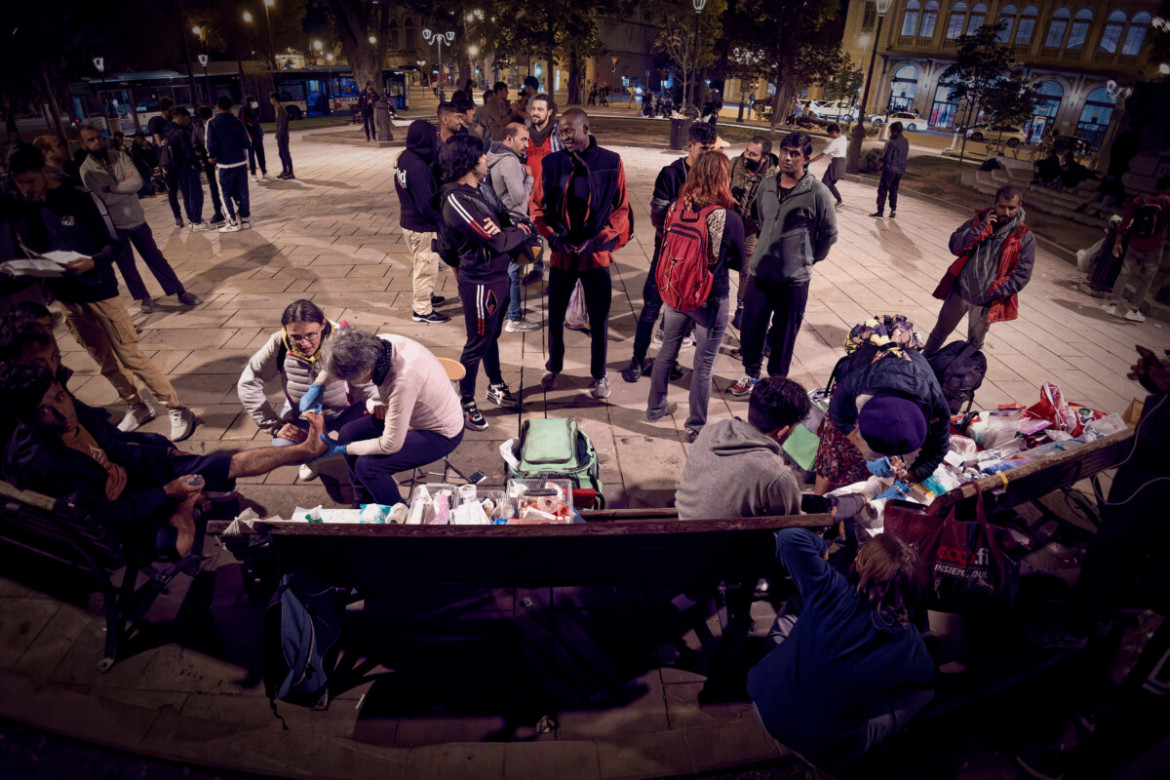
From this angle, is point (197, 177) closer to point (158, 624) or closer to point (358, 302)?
point (358, 302)

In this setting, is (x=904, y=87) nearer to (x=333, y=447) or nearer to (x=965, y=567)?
(x=965, y=567)

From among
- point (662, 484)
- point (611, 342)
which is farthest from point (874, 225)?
point (662, 484)

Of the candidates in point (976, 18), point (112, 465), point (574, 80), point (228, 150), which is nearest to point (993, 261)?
point (112, 465)

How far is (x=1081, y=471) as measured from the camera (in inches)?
158

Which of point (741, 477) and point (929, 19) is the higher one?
point (929, 19)

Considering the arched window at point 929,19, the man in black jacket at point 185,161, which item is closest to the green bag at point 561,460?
the man in black jacket at point 185,161

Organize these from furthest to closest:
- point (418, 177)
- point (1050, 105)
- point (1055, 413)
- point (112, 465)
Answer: point (1050, 105), point (418, 177), point (1055, 413), point (112, 465)

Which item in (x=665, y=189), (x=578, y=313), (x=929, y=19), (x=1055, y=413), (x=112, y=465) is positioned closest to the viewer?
(x=112, y=465)

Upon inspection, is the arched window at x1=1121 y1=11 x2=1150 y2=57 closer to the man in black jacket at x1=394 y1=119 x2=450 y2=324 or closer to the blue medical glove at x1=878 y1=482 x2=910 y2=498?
the man in black jacket at x1=394 y1=119 x2=450 y2=324

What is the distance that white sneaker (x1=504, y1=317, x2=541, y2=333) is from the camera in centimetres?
693

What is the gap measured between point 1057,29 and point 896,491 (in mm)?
50176

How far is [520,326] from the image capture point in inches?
273

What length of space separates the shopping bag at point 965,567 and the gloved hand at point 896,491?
536 mm

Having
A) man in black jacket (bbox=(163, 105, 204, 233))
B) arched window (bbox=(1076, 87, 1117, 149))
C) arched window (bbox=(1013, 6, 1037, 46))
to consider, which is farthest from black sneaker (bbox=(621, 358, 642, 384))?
arched window (bbox=(1013, 6, 1037, 46))
